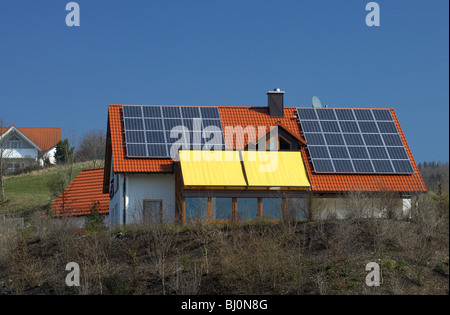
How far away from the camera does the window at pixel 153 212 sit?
1235 inches

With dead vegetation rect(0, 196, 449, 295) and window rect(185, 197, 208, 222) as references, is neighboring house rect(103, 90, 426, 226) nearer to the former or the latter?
window rect(185, 197, 208, 222)

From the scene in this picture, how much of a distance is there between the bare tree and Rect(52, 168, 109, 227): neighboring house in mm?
34112

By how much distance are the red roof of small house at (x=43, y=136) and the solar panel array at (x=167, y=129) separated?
58486mm

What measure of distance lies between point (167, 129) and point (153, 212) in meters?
8.22

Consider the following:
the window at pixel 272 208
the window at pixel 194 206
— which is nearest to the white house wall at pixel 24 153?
the window at pixel 194 206

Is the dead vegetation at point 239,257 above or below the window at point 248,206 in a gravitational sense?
below

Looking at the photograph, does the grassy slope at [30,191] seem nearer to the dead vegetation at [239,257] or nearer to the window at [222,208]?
the window at [222,208]

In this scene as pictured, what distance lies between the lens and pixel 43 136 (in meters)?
101

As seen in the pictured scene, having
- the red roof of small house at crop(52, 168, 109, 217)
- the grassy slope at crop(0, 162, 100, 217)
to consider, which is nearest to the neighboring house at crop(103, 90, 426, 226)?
the red roof of small house at crop(52, 168, 109, 217)

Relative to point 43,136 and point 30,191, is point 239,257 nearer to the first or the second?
point 30,191
